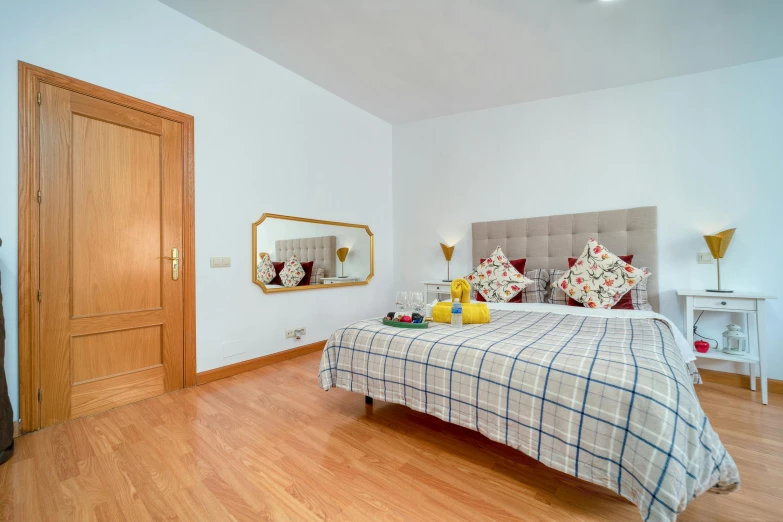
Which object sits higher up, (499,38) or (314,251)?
(499,38)

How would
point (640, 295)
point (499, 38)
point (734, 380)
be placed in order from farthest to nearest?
1. point (640, 295)
2. point (734, 380)
3. point (499, 38)

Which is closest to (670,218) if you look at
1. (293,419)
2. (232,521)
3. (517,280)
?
(517,280)

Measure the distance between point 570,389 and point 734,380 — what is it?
2737 millimetres

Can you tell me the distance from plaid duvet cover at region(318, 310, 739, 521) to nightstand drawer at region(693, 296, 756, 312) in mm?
1030

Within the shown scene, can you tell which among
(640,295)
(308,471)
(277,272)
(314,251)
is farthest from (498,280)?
(308,471)

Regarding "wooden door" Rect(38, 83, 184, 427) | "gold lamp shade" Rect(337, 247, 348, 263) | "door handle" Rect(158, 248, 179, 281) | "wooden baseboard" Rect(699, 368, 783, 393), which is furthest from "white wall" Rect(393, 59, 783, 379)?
"wooden door" Rect(38, 83, 184, 427)

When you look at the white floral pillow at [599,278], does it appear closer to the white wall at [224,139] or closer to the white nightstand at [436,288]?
the white nightstand at [436,288]

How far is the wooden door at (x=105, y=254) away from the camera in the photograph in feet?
6.78

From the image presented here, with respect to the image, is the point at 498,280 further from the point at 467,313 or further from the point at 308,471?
the point at 308,471

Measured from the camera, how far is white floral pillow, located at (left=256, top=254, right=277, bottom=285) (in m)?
3.16

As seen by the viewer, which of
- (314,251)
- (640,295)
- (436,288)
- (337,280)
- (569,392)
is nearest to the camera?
(569,392)

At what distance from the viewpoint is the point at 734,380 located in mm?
2838

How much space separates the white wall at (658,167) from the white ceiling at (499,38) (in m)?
0.25

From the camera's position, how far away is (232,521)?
1298 mm
